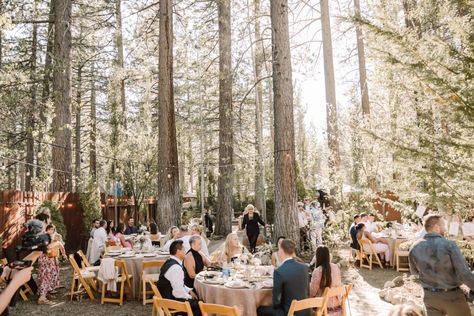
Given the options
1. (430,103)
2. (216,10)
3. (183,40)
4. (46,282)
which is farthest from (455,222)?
(183,40)

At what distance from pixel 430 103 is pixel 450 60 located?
49 centimetres

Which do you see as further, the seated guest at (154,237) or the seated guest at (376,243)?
the seated guest at (154,237)

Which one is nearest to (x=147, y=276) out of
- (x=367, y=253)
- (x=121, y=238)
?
(x=121, y=238)

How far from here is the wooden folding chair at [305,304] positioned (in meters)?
4.19

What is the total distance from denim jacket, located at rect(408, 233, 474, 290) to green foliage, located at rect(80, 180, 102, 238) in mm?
13220

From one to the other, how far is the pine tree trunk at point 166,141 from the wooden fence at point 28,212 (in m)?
4.02

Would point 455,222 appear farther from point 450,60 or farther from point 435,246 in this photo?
point 450,60

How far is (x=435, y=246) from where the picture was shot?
13.1 feet

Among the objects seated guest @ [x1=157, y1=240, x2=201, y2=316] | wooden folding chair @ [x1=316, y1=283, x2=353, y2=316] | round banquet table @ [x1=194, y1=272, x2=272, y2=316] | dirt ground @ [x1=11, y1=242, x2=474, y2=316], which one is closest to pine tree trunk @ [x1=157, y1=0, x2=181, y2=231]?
dirt ground @ [x1=11, y1=242, x2=474, y2=316]

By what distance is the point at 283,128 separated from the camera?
35.0 feet

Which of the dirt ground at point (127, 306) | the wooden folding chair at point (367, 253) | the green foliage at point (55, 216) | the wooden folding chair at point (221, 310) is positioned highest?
the green foliage at point (55, 216)

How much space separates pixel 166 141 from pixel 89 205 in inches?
194

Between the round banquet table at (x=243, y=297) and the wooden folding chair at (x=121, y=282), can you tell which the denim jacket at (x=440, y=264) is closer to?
the round banquet table at (x=243, y=297)

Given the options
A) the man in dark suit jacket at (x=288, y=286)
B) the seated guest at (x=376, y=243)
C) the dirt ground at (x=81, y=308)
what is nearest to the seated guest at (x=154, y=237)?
the dirt ground at (x=81, y=308)
